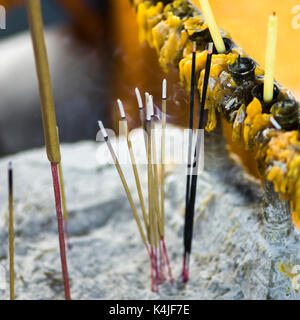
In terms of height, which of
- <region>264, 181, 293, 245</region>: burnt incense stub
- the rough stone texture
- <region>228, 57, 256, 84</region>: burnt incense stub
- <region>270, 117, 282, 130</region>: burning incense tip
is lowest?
the rough stone texture

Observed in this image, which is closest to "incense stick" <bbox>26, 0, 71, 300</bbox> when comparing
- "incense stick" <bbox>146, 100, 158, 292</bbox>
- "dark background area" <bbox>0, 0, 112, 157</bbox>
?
"incense stick" <bbox>146, 100, 158, 292</bbox>

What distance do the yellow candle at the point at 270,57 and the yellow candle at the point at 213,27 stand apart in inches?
3.1

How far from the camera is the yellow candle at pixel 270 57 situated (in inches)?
15.5

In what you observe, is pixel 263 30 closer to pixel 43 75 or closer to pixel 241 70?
pixel 241 70

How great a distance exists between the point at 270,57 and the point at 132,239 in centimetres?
43

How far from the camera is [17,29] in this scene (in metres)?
1.20

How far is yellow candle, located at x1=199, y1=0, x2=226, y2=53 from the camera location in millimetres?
462

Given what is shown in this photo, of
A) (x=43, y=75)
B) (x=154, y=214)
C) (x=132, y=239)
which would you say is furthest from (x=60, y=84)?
(x=43, y=75)

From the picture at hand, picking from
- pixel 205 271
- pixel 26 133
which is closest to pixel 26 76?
pixel 26 133

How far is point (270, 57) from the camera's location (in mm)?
429

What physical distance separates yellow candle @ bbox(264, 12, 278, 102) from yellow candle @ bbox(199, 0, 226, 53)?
78 mm

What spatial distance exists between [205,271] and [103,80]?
56cm

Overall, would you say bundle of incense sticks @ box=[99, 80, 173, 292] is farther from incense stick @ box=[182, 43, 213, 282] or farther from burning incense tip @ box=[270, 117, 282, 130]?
burning incense tip @ box=[270, 117, 282, 130]
